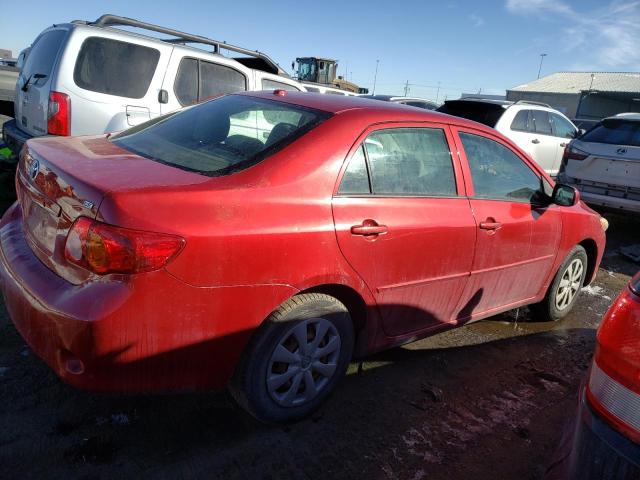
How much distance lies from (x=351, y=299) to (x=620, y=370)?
1371 millimetres

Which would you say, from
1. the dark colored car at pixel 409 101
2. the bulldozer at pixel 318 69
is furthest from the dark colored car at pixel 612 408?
the bulldozer at pixel 318 69

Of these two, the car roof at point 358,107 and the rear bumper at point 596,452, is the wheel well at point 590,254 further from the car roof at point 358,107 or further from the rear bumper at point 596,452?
the rear bumper at point 596,452

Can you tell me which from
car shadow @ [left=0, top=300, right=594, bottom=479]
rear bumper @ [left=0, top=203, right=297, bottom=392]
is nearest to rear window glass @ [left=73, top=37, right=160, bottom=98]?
car shadow @ [left=0, top=300, right=594, bottom=479]

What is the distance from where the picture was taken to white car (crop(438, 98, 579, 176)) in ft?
28.2

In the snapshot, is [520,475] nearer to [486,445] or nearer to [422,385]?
[486,445]

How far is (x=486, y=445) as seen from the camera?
2.64 metres

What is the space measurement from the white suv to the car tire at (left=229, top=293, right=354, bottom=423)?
3.71 m

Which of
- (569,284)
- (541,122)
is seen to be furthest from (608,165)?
(569,284)

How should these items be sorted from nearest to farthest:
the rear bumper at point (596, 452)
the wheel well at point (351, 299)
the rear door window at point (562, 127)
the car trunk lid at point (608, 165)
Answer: the rear bumper at point (596, 452), the wheel well at point (351, 299), the car trunk lid at point (608, 165), the rear door window at point (562, 127)

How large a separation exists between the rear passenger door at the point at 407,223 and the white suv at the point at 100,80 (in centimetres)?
351

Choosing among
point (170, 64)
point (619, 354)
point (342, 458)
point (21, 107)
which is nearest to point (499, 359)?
point (342, 458)

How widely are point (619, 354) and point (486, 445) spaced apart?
1408 mm

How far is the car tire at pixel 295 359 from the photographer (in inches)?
90.4

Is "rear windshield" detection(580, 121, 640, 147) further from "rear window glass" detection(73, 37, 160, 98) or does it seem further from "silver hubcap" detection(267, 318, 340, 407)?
"silver hubcap" detection(267, 318, 340, 407)
